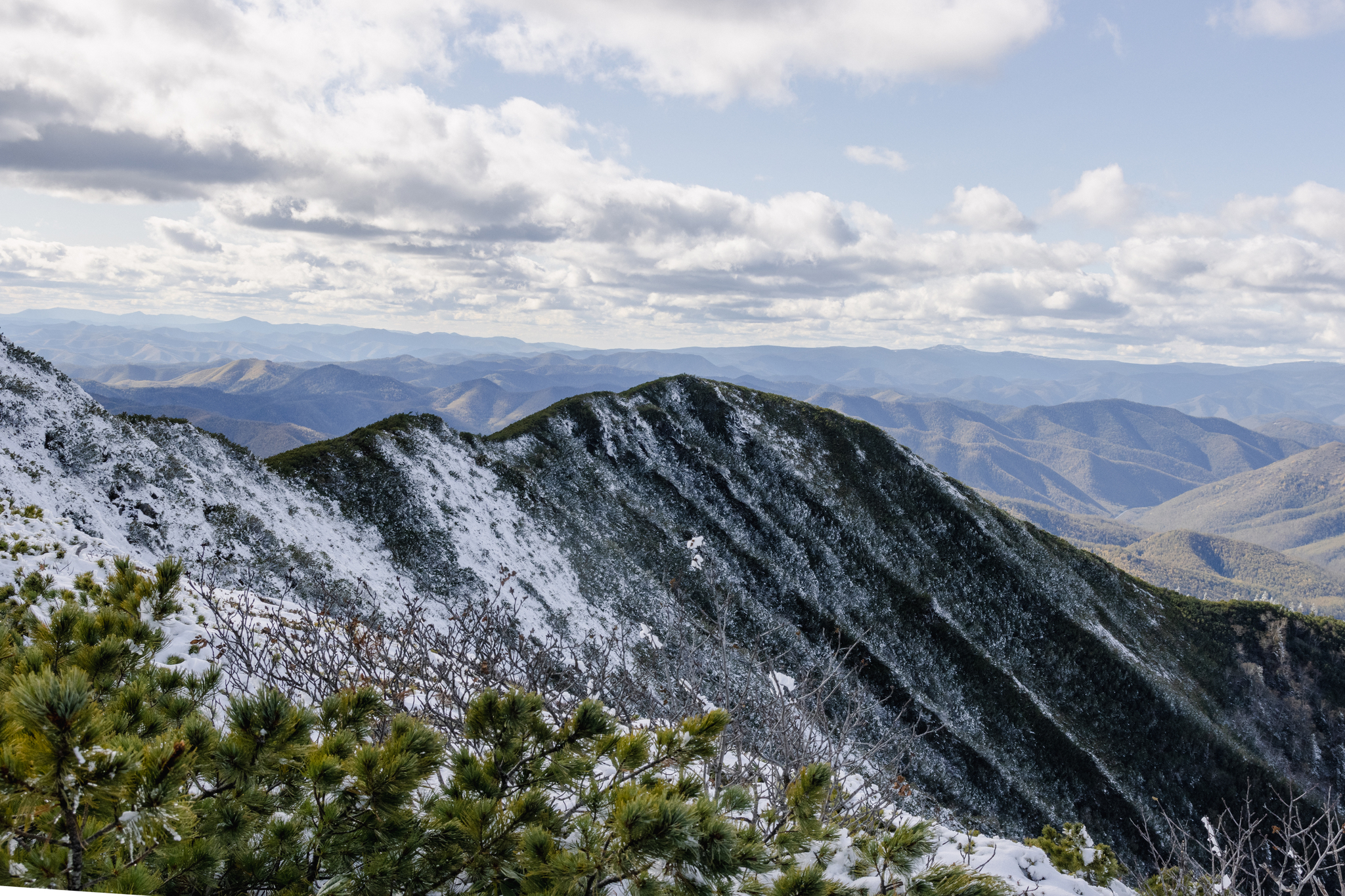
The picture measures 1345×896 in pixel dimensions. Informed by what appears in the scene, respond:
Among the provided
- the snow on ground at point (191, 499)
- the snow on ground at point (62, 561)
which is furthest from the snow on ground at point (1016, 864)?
the snow on ground at point (191, 499)

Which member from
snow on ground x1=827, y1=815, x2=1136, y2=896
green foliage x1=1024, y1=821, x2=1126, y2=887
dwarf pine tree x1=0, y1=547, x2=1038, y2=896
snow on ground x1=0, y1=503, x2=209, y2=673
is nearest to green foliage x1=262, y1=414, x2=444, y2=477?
snow on ground x1=0, y1=503, x2=209, y2=673

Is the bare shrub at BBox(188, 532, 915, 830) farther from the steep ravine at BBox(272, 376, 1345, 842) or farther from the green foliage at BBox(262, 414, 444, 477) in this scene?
the steep ravine at BBox(272, 376, 1345, 842)

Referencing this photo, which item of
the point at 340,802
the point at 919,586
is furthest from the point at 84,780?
the point at 919,586

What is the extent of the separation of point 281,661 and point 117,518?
2871 centimetres

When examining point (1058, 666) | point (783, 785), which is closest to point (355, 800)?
point (783, 785)

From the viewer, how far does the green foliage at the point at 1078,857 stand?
1670 centimetres

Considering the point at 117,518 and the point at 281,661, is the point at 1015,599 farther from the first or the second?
the point at 117,518

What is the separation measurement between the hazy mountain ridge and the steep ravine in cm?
25

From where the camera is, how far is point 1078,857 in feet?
56.3

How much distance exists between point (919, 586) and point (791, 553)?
48.3 ft

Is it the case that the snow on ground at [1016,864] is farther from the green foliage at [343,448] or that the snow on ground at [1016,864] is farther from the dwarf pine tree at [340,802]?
the green foliage at [343,448]

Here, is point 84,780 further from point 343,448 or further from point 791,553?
point 791,553

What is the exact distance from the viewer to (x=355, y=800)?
4.79 metres

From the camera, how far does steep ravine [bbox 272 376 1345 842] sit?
2094 inches
